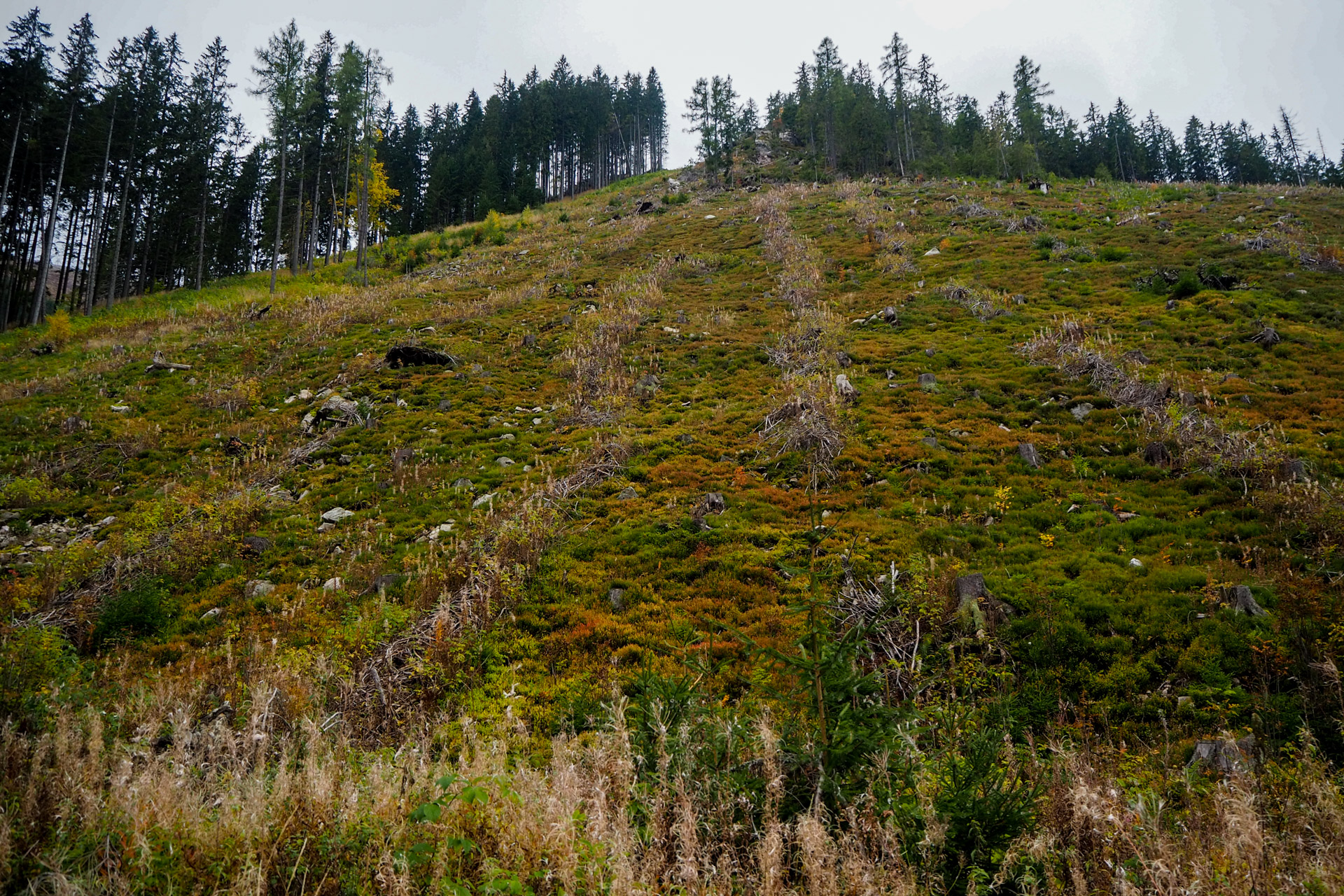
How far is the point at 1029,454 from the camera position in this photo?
968 cm

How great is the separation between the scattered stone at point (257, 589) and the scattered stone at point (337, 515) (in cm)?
172

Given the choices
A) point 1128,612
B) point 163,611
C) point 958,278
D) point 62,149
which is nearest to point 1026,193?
point 958,278

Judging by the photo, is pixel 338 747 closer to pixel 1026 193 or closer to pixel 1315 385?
pixel 1315 385

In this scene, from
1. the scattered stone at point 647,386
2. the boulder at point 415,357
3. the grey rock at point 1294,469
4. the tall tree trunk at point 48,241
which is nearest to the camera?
the grey rock at point 1294,469

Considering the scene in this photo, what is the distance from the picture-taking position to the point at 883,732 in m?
3.69

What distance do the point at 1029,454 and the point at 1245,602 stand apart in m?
4.14

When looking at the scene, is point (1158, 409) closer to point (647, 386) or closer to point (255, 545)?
point (647, 386)

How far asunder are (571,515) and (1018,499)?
692 cm

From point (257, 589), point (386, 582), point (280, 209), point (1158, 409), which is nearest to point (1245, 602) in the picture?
point (1158, 409)

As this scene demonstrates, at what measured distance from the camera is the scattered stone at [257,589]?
7574 mm

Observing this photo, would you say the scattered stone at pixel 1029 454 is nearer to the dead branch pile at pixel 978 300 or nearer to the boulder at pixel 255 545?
the dead branch pile at pixel 978 300

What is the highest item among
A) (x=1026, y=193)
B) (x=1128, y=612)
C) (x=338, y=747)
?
(x=1026, y=193)

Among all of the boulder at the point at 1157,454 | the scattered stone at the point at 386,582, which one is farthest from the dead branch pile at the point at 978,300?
the scattered stone at the point at 386,582

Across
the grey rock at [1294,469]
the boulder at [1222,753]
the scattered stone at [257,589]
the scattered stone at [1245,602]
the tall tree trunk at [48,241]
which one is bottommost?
the boulder at [1222,753]
